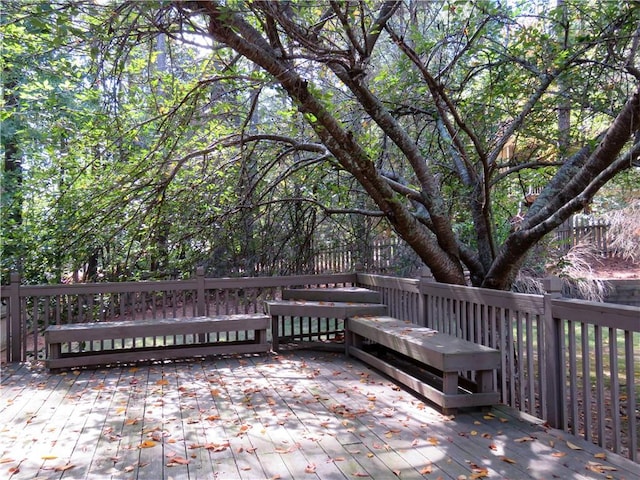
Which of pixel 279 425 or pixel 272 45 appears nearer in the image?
pixel 279 425

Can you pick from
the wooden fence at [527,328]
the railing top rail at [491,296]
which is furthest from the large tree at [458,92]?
the wooden fence at [527,328]

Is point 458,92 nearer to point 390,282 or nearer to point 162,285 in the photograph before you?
point 390,282

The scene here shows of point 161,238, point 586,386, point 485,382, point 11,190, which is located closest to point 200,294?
point 161,238

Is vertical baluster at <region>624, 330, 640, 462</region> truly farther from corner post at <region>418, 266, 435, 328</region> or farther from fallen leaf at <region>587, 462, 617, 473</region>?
corner post at <region>418, 266, 435, 328</region>

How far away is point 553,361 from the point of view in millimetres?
3518

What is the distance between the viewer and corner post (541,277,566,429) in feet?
11.5

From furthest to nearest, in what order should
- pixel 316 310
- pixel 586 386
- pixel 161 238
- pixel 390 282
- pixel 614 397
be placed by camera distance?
pixel 161 238
pixel 390 282
pixel 316 310
pixel 586 386
pixel 614 397

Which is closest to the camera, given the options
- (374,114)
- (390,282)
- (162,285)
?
(374,114)

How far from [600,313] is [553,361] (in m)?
0.57

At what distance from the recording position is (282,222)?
25.7 feet

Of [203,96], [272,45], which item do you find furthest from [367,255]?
[272,45]

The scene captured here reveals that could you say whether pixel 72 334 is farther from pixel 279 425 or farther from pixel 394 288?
pixel 394 288

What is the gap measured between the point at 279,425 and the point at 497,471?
5.11 ft

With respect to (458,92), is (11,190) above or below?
below
